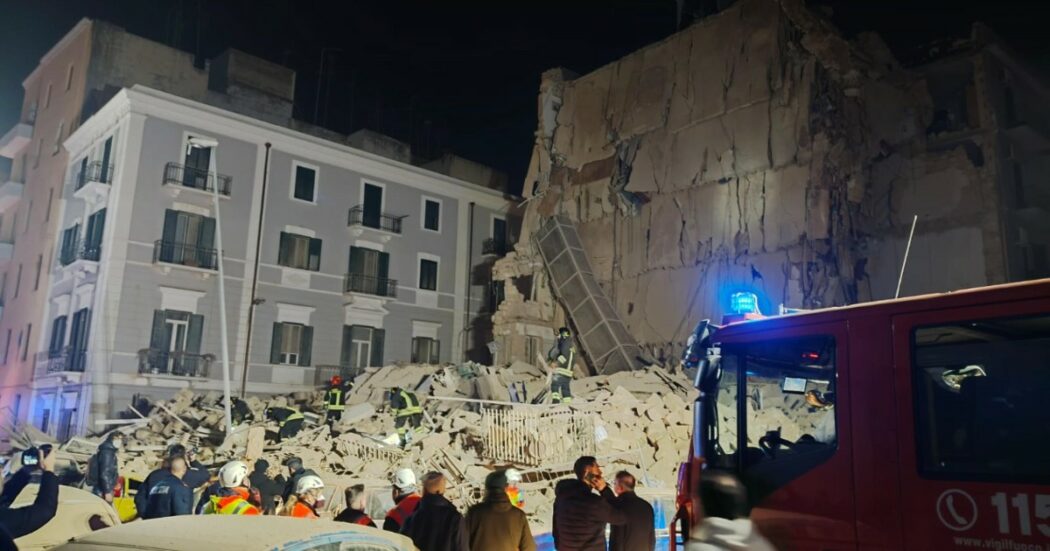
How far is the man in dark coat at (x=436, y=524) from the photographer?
16.8 feet

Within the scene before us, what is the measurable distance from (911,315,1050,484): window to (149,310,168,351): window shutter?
24.0 meters

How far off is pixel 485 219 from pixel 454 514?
94.6ft

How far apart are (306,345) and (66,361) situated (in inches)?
302

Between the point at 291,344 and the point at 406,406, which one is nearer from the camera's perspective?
the point at 406,406

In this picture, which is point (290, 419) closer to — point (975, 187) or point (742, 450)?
point (742, 450)

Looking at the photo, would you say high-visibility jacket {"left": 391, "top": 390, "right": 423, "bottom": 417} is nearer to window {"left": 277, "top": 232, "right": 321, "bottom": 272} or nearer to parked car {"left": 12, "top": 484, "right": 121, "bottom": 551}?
parked car {"left": 12, "top": 484, "right": 121, "bottom": 551}

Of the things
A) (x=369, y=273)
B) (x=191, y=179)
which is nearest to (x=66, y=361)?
(x=191, y=179)

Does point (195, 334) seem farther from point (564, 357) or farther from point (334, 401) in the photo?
point (564, 357)

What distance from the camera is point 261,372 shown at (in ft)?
82.9

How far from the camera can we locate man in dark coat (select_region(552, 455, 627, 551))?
569 cm

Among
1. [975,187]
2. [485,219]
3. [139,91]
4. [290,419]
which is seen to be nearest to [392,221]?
[485,219]

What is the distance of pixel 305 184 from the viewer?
2764cm

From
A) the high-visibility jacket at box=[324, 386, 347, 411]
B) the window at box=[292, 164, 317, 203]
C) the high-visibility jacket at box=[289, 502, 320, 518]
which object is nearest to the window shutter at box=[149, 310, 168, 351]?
the window at box=[292, 164, 317, 203]

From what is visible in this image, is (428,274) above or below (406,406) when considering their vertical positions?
above
